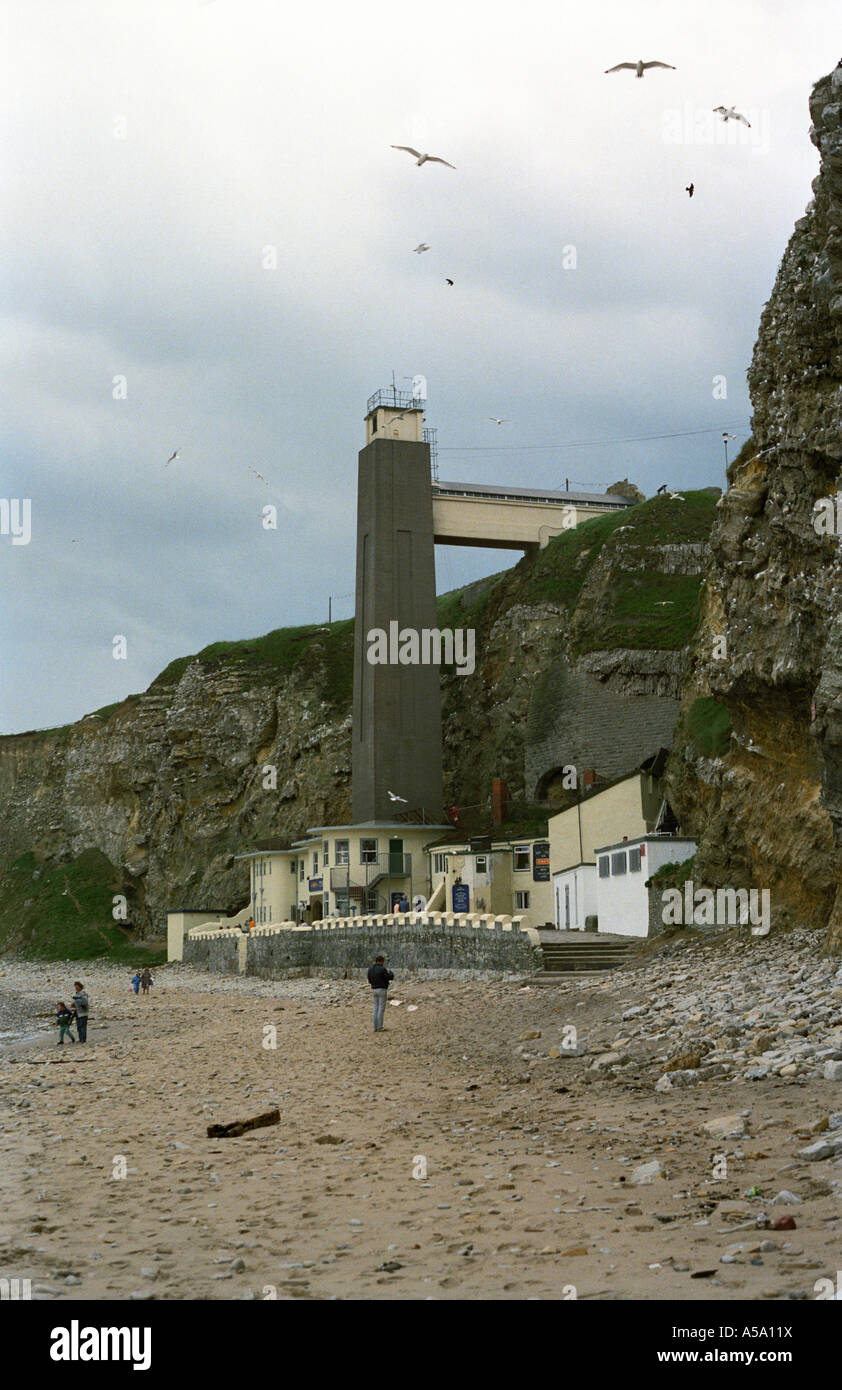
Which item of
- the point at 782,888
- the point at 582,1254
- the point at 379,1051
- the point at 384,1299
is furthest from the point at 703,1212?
the point at 782,888

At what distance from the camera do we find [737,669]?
1122 inches

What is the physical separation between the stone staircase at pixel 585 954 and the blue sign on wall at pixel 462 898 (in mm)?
16571

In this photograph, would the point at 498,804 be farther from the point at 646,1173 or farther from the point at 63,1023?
the point at 646,1173

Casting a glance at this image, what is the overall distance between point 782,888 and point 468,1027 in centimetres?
855

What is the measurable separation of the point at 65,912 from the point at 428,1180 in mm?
93907

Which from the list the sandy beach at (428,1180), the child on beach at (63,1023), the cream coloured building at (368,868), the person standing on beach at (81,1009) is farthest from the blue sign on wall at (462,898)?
the sandy beach at (428,1180)

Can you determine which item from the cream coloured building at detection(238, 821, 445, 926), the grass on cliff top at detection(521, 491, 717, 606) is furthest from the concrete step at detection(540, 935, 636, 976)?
the grass on cliff top at detection(521, 491, 717, 606)

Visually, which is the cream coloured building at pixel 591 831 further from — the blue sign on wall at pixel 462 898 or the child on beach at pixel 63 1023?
the child on beach at pixel 63 1023

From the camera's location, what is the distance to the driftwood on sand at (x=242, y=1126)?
14.3 metres

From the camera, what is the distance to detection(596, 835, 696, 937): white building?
1318 inches

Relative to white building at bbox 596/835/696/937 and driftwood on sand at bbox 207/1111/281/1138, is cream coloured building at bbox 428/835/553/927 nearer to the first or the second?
white building at bbox 596/835/696/937

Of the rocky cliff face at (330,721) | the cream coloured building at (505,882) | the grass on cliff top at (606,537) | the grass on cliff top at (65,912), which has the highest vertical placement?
the grass on cliff top at (606,537)

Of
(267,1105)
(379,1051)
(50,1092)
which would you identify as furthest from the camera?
(379,1051)
